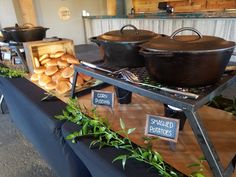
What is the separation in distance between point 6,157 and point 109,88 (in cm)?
111

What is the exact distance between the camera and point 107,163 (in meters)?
0.64

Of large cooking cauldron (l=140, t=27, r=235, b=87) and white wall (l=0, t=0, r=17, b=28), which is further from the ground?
white wall (l=0, t=0, r=17, b=28)

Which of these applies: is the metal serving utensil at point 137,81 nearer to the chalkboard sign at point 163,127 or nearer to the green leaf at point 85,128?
the chalkboard sign at point 163,127

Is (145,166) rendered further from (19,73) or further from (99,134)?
(19,73)

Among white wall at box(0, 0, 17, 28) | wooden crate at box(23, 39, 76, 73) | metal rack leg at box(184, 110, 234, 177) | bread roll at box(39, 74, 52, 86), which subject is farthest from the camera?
white wall at box(0, 0, 17, 28)

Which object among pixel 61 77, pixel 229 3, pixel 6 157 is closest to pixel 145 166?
pixel 61 77

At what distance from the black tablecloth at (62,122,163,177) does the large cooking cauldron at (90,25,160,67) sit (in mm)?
317

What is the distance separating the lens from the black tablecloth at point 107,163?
1.95 feet

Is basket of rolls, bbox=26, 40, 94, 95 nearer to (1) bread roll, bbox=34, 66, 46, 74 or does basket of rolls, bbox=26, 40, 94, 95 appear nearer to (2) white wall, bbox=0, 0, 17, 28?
(1) bread roll, bbox=34, 66, 46, 74

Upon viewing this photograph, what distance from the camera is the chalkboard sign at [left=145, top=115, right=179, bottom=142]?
606mm

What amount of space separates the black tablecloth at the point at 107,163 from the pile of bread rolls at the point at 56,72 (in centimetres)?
44

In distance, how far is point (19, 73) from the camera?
146cm

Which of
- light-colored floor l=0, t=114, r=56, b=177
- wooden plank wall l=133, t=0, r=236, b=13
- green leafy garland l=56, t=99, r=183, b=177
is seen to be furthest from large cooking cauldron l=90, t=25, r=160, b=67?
wooden plank wall l=133, t=0, r=236, b=13

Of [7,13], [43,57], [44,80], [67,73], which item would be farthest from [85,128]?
[7,13]
